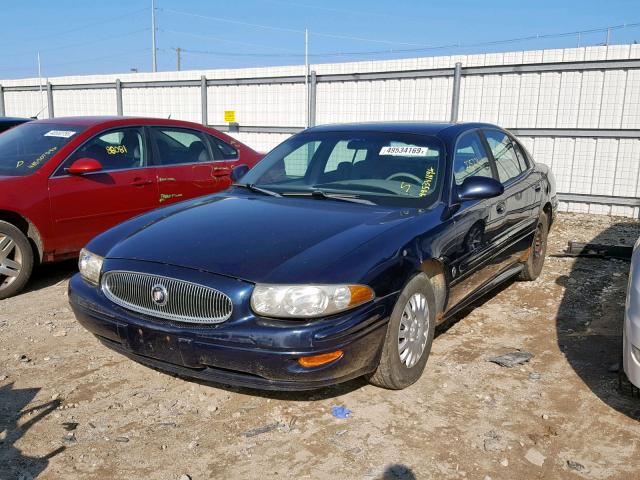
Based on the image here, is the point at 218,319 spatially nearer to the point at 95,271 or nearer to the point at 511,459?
the point at 95,271

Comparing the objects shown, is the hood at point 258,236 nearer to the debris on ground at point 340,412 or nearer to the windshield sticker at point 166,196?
the debris on ground at point 340,412

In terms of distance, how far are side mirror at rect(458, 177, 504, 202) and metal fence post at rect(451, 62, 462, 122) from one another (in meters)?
6.71

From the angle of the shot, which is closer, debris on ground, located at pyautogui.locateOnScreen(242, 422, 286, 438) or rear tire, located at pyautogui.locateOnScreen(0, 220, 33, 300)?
debris on ground, located at pyautogui.locateOnScreen(242, 422, 286, 438)

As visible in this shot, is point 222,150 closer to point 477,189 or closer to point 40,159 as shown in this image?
point 40,159

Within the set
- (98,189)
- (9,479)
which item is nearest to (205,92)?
(98,189)

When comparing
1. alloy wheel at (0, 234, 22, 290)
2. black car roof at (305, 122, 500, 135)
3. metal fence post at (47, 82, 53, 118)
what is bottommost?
alloy wheel at (0, 234, 22, 290)

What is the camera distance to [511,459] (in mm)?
2803

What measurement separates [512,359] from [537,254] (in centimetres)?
218

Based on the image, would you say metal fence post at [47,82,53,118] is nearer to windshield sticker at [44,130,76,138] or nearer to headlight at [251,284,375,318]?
windshield sticker at [44,130,76,138]

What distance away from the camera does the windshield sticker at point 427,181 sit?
3.90m

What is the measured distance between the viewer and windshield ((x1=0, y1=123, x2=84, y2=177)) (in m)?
5.41

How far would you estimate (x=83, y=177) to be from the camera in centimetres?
554

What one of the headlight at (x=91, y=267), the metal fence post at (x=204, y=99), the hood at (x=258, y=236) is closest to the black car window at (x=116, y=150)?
the hood at (x=258, y=236)

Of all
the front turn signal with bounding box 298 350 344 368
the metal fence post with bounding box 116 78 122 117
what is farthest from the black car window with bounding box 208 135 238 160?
the metal fence post with bounding box 116 78 122 117
